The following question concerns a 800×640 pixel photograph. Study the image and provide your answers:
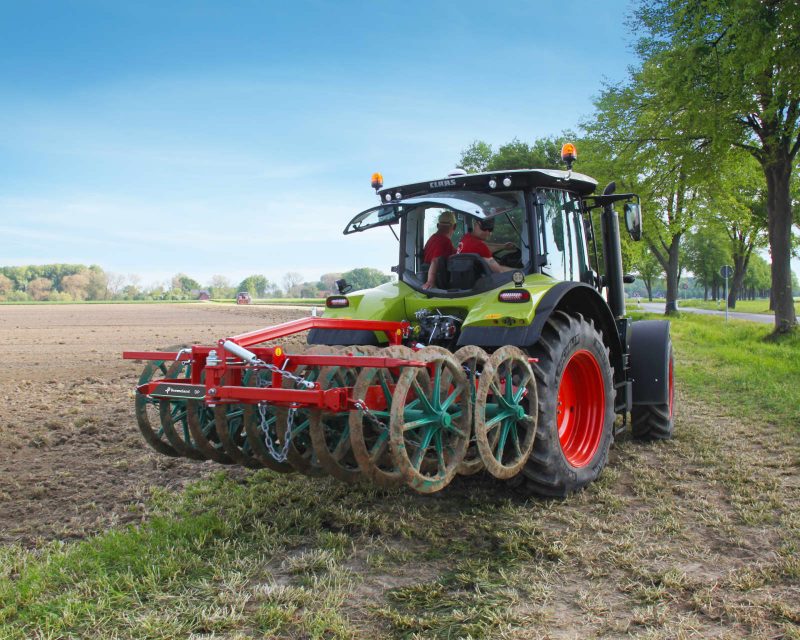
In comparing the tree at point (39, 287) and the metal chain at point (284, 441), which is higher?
the tree at point (39, 287)

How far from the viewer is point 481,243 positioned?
18.1 ft

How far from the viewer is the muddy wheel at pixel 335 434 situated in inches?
151

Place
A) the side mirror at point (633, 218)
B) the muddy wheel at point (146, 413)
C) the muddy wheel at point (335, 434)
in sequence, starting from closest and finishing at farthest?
the muddy wheel at point (335, 434) < the muddy wheel at point (146, 413) < the side mirror at point (633, 218)

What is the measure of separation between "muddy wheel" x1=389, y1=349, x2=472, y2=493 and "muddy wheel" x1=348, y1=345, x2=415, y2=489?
12 centimetres

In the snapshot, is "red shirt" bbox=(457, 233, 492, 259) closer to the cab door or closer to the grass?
the cab door

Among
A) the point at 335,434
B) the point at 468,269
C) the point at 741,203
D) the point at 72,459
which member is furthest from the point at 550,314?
the point at 741,203

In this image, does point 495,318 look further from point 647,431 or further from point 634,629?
point 647,431

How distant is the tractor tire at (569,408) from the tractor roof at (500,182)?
110 cm

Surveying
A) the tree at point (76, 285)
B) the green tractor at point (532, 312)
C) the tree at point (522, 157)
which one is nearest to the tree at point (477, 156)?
the tree at point (522, 157)

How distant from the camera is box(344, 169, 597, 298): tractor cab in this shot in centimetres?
533

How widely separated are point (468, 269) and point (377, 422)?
207cm

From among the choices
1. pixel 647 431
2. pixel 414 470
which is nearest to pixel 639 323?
pixel 647 431

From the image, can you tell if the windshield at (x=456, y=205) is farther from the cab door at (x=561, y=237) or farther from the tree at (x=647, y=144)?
the tree at (x=647, y=144)

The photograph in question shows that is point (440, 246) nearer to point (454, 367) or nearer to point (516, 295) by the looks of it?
point (516, 295)
